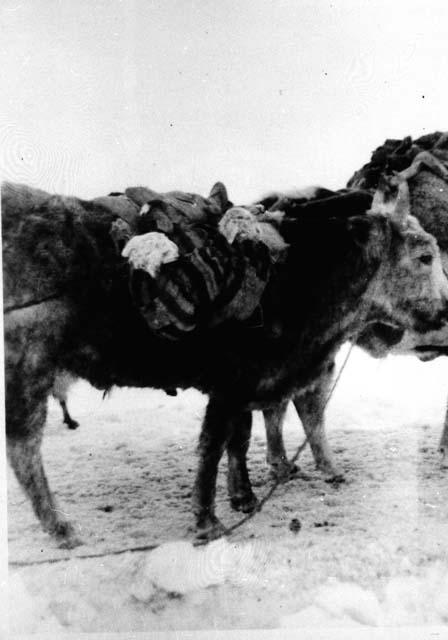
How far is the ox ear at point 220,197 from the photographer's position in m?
2.29

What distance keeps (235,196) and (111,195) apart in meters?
0.33

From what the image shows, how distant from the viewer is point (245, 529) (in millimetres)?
2285

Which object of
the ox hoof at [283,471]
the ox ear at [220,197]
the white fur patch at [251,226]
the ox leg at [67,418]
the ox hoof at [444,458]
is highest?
the ox ear at [220,197]

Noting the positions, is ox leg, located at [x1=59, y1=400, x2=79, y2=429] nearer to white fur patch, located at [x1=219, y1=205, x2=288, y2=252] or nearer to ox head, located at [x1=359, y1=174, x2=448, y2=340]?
white fur patch, located at [x1=219, y1=205, x2=288, y2=252]

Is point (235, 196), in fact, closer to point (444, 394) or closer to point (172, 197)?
point (172, 197)

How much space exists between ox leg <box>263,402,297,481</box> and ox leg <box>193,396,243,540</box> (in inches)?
4.2

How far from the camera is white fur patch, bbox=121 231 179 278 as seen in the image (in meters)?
2.21

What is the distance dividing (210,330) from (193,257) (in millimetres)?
193

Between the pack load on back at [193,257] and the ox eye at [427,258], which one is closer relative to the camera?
the pack load on back at [193,257]

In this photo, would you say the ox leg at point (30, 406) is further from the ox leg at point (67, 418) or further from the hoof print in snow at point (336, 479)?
the hoof print in snow at point (336, 479)

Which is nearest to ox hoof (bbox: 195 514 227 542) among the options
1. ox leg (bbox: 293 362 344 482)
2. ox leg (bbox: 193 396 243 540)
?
ox leg (bbox: 193 396 243 540)

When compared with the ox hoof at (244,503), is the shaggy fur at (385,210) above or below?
above

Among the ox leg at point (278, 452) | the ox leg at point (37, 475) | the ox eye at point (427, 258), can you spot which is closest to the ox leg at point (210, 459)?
the ox leg at point (278, 452)

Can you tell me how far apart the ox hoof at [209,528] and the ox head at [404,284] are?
61 centimetres
